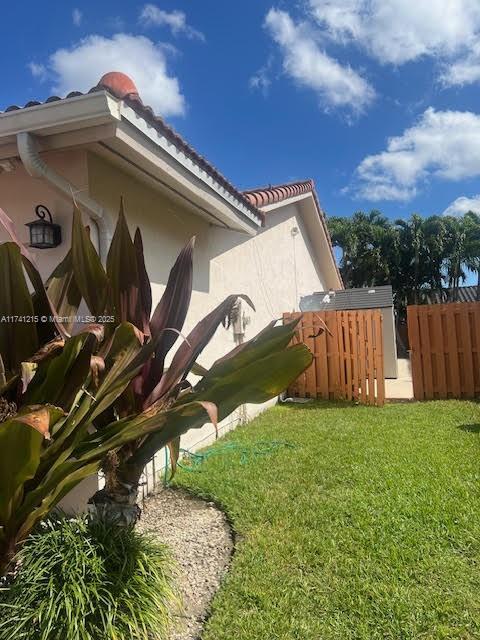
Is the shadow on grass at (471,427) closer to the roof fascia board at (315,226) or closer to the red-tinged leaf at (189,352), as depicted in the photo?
the red-tinged leaf at (189,352)

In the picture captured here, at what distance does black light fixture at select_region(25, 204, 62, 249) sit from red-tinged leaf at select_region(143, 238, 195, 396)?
79.7 inches

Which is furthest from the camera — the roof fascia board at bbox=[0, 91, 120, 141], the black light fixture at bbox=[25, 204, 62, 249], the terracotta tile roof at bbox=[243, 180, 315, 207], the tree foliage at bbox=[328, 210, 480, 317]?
the tree foliage at bbox=[328, 210, 480, 317]

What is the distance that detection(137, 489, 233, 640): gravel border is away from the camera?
11.3 ft

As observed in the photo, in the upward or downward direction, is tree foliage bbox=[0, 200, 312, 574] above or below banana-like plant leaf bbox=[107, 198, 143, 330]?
below

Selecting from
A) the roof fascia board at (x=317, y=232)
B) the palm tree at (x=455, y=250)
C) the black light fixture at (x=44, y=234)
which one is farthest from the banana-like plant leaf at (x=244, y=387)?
the palm tree at (x=455, y=250)

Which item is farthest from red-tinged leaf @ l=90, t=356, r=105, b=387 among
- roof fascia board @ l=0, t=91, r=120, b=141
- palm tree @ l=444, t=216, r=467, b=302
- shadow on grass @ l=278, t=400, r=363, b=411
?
palm tree @ l=444, t=216, r=467, b=302

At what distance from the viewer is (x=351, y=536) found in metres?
4.30

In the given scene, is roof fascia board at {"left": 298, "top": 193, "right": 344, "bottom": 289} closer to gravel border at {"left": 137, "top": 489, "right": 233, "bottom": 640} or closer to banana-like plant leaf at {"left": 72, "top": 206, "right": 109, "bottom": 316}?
gravel border at {"left": 137, "top": 489, "right": 233, "bottom": 640}

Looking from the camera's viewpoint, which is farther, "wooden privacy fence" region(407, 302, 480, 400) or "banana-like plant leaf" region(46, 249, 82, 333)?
"wooden privacy fence" region(407, 302, 480, 400)

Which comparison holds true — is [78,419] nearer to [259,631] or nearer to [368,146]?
[259,631]

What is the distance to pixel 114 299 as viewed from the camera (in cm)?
359

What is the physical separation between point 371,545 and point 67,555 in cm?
276

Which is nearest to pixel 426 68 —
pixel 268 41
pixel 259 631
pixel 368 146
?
pixel 268 41

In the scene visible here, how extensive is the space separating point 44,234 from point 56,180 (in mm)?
663
